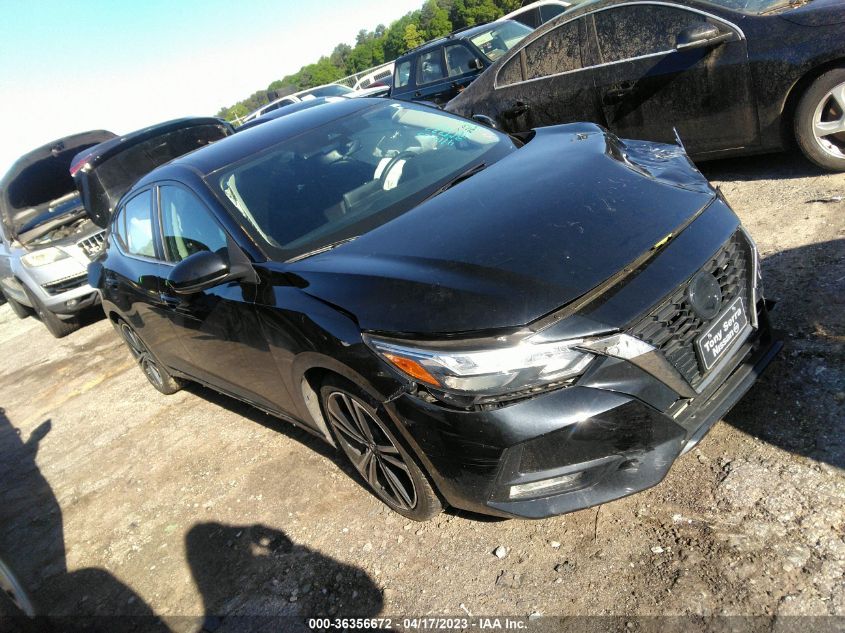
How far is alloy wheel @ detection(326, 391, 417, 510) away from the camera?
2641mm

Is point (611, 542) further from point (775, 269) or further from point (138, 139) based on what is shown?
point (138, 139)

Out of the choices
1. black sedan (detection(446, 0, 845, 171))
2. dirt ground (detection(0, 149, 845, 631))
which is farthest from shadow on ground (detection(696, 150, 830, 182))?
black sedan (detection(446, 0, 845, 171))

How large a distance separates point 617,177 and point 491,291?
0.96 m

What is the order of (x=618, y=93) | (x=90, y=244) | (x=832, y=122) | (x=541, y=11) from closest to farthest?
(x=832, y=122)
(x=618, y=93)
(x=90, y=244)
(x=541, y=11)

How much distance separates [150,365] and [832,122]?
5.40 meters

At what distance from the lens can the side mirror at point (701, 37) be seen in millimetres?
4633

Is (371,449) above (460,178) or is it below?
below

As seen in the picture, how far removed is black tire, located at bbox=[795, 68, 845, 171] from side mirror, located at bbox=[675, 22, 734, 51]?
72cm

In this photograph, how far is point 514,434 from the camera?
2104mm

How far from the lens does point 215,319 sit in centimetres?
338

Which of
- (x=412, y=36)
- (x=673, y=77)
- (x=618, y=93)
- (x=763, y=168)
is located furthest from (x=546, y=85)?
(x=412, y=36)

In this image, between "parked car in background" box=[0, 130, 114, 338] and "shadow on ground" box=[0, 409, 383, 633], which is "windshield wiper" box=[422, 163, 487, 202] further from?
"parked car in background" box=[0, 130, 114, 338]

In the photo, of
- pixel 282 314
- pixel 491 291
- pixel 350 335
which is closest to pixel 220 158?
pixel 282 314

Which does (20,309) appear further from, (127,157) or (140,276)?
(140,276)
